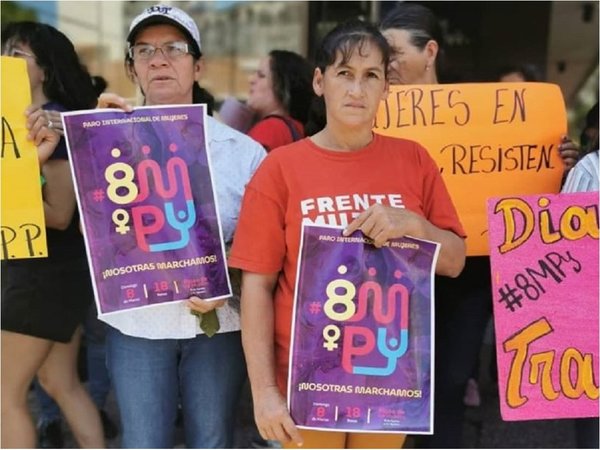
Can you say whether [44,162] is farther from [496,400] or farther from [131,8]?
[131,8]

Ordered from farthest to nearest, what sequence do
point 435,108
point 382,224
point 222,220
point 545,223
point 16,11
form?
point 16,11 → point 435,108 → point 222,220 → point 545,223 → point 382,224

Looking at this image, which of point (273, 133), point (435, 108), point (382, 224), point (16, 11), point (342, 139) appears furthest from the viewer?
point (16, 11)

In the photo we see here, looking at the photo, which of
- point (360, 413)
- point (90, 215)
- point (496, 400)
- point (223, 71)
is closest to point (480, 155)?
point (360, 413)

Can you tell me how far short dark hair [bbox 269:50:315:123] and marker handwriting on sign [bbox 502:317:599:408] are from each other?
5.30 ft

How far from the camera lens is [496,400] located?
4.12 meters

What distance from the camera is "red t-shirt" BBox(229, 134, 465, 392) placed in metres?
1.85

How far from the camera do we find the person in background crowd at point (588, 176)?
7.13ft

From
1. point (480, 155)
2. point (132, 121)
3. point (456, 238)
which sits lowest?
point (456, 238)

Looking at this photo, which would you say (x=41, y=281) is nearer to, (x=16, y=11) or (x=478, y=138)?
(x=478, y=138)

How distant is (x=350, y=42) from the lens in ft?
6.11

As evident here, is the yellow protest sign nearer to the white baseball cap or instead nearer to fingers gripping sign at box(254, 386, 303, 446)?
the white baseball cap

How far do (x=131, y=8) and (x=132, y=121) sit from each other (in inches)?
204

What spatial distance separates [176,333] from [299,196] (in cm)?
58

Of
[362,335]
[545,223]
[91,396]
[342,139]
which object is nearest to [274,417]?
[362,335]
